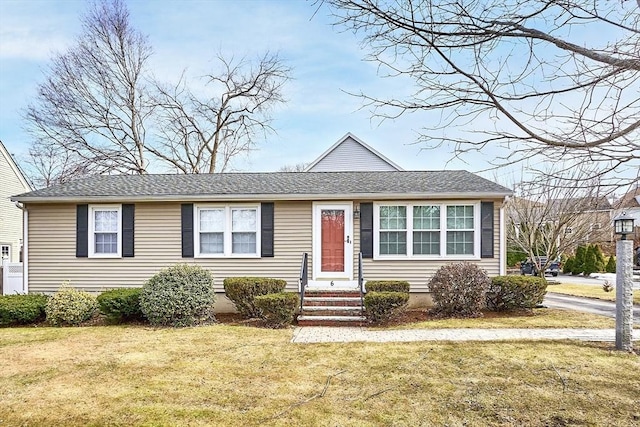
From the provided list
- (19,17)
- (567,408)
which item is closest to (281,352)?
(567,408)

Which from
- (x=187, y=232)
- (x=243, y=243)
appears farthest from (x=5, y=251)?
(x=243, y=243)

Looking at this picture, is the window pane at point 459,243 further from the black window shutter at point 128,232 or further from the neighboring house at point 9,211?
the neighboring house at point 9,211

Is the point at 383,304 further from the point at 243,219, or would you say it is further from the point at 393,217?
the point at 243,219

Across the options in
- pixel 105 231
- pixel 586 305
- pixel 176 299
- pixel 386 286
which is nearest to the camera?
pixel 176 299

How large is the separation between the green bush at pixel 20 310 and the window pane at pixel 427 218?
9054 mm

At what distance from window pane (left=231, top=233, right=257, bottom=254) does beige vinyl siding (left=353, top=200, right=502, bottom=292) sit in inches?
106

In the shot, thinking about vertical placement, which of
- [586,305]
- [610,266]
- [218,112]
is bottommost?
[610,266]

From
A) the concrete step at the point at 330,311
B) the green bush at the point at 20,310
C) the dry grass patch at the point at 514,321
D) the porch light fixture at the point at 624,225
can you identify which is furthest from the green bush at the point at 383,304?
the green bush at the point at 20,310

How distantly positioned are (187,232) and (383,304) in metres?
5.49

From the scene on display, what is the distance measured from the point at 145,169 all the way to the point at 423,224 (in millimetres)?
18210

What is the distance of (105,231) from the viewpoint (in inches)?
450

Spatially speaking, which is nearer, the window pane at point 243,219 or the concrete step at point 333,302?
the concrete step at point 333,302

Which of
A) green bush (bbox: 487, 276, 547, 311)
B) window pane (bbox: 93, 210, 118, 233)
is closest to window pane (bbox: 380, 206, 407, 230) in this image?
green bush (bbox: 487, 276, 547, 311)

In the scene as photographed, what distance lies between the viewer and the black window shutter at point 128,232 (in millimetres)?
11312
